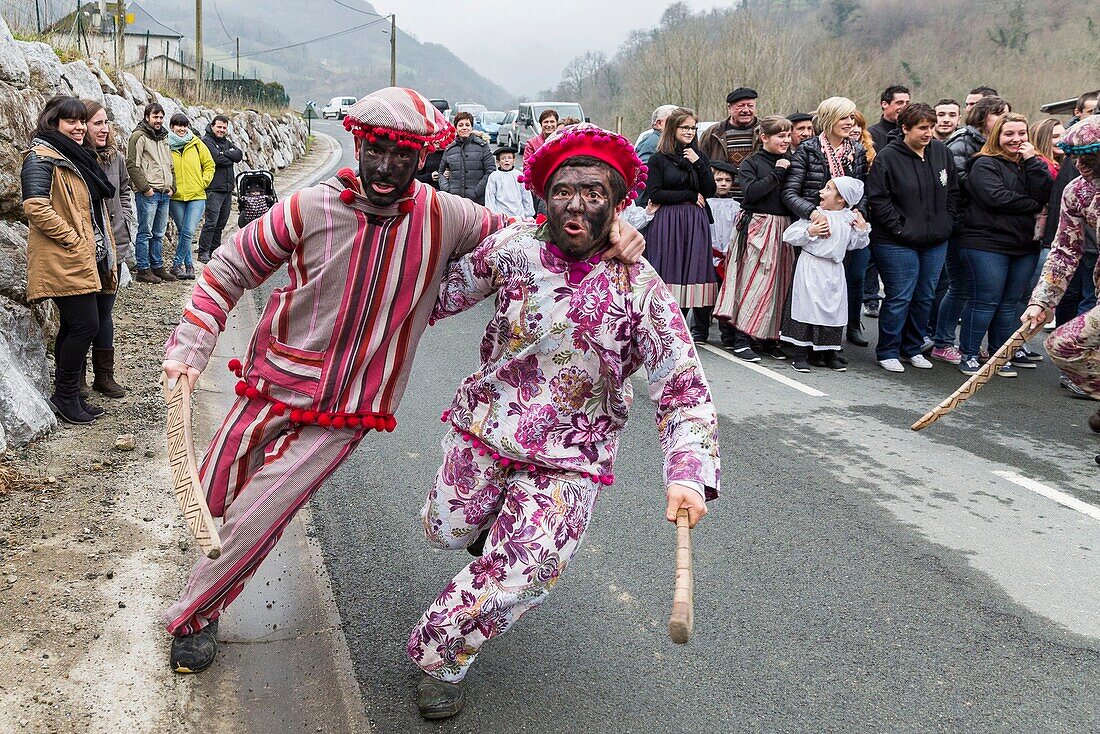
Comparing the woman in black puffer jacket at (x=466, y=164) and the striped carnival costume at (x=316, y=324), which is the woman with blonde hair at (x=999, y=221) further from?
the woman in black puffer jacket at (x=466, y=164)

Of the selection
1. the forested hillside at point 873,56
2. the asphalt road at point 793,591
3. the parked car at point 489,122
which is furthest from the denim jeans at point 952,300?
the parked car at point 489,122

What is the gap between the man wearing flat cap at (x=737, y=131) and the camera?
9461mm

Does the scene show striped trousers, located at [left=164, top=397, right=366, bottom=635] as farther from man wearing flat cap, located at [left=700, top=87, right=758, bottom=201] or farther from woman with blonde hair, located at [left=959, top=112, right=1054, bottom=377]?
man wearing flat cap, located at [left=700, top=87, right=758, bottom=201]

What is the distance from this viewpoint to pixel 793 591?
13.6 ft

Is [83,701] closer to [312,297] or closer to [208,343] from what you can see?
[208,343]

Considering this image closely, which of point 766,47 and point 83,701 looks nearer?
point 83,701

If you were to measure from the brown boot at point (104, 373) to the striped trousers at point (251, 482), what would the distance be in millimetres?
3678

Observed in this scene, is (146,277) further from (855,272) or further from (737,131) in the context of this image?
(855,272)

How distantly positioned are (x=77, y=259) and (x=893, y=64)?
209ft

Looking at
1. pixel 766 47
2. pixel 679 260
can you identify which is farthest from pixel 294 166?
pixel 679 260

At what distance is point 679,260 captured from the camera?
8875 millimetres

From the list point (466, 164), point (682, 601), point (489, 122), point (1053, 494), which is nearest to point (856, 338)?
point (1053, 494)

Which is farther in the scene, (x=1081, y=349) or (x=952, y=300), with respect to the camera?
(x=952, y=300)

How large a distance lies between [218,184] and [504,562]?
1100 centimetres
